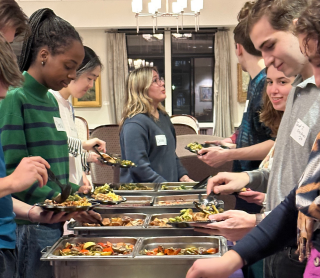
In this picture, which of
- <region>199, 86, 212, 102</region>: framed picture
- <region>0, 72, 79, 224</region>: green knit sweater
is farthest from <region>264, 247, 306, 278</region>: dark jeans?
<region>199, 86, 212, 102</region>: framed picture

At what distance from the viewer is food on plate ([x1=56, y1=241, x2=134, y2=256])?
1.40 meters

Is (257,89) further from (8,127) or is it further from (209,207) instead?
(8,127)

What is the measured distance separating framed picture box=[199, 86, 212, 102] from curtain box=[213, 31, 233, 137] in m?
0.31

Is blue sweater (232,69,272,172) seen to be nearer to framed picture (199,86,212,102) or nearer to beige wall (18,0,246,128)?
beige wall (18,0,246,128)

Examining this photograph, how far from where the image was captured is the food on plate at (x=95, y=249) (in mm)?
1399

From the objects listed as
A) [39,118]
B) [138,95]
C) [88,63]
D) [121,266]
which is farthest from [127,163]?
[121,266]

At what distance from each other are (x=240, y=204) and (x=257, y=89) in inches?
24.1

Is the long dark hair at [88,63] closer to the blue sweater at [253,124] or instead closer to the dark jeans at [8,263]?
the blue sweater at [253,124]

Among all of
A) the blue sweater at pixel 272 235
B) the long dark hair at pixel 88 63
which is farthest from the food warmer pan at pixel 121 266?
the long dark hair at pixel 88 63

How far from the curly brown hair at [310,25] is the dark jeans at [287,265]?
60cm

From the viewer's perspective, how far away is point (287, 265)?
118cm

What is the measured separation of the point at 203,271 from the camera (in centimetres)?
97

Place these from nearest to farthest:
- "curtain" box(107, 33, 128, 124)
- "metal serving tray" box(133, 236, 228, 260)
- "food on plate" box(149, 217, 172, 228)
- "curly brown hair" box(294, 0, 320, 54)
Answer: "curly brown hair" box(294, 0, 320, 54) < "metal serving tray" box(133, 236, 228, 260) < "food on plate" box(149, 217, 172, 228) < "curtain" box(107, 33, 128, 124)

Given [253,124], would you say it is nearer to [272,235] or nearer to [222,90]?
[272,235]
